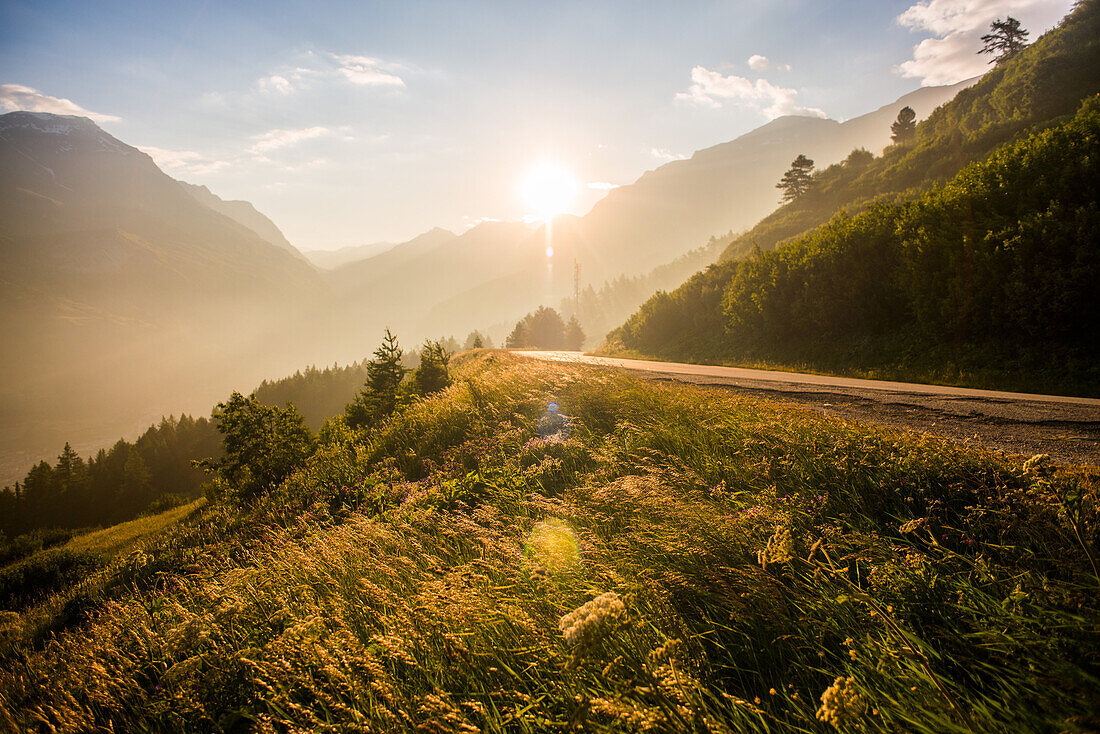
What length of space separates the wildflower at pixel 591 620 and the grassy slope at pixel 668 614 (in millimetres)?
16

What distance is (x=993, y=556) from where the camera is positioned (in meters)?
2.75

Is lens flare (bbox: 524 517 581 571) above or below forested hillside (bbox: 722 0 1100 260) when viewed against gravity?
below

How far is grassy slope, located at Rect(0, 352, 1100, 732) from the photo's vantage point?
2.01 m

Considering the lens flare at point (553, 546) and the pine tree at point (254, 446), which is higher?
the lens flare at point (553, 546)

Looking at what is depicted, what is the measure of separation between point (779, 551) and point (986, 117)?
248 ft

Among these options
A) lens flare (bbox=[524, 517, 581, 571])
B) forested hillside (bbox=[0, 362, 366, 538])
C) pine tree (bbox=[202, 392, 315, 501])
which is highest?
lens flare (bbox=[524, 517, 581, 571])

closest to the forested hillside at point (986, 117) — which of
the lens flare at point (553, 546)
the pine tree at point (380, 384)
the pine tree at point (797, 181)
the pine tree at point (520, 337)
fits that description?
the pine tree at point (797, 181)

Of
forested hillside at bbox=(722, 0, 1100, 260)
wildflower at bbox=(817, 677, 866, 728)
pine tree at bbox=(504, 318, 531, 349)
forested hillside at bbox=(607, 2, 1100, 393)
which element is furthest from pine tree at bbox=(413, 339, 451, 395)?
pine tree at bbox=(504, 318, 531, 349)

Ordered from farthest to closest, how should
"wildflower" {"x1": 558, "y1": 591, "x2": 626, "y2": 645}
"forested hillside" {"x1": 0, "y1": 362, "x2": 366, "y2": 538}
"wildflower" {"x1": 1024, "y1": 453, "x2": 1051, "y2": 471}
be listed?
"forested hillside" {"x1": 0, "y1": 362, "x2": 366, "y2": 538}, "wildflower" {"x1": 1024, "y1": 453, "x2": 1051, "y2": 471}, "wildflower" {"x1": 558, "y1": 591, "x2": 626, "y2": 645}

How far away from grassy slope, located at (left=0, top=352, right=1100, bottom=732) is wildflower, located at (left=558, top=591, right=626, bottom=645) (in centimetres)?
2

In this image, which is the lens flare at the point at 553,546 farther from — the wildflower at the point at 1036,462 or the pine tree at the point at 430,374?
the pine tree at the point at 430,374

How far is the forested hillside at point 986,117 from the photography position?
41.7m

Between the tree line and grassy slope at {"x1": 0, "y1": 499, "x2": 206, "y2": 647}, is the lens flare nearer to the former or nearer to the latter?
grassy slope at {"x1": 0, "y1": 499, "x2": 206, "y2": 647}

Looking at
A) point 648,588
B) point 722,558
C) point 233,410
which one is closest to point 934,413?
point 722,558
